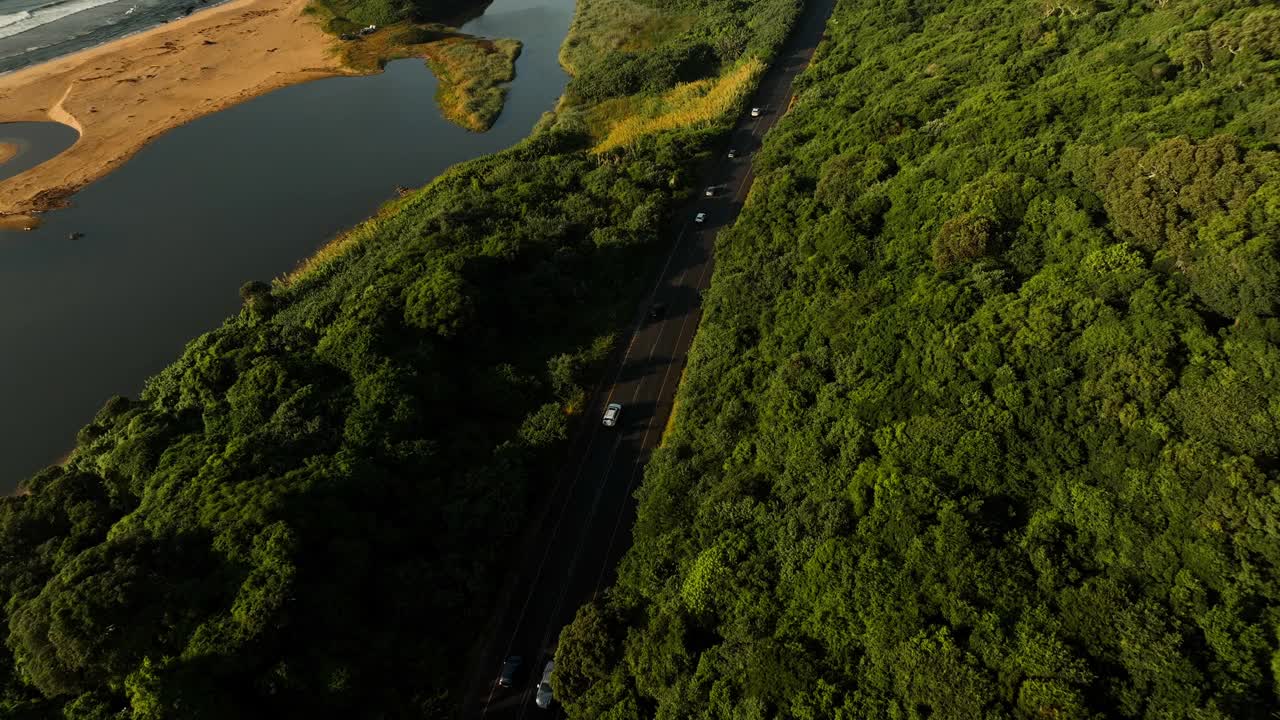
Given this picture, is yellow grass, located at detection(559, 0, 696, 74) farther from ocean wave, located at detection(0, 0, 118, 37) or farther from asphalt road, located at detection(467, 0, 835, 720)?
ocean wave, located at detection(0, 0, 118, 37)

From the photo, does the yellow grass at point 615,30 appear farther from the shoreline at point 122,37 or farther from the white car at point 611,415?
the shoreline at point 122,37

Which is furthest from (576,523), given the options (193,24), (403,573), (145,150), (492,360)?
(193,24)

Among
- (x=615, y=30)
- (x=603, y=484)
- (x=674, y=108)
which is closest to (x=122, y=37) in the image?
(x=615, y=30)

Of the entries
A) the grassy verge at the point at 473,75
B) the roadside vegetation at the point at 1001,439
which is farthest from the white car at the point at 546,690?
the grassy verge at the point at 473,75

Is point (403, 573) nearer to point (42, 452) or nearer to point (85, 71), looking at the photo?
point (42, 452)

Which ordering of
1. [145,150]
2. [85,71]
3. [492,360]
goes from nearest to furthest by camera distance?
1. [492,360]
2. [145,150]
3. [85,71]

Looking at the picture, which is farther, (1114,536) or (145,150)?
(145,150)

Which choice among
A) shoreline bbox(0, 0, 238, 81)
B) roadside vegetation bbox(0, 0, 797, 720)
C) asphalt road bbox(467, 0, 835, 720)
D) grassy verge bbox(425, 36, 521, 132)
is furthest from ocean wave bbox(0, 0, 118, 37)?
asphalt road bbox(467, 0, 835, 720)

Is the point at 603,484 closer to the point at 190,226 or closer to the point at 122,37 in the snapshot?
the point at 190,226
